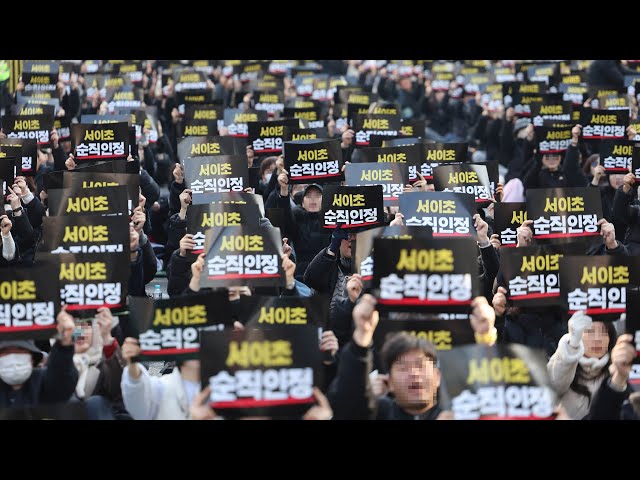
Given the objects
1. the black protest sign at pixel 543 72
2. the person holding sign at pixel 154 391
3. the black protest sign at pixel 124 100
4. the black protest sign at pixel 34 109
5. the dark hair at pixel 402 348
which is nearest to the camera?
the dark hair at pixel 402 348

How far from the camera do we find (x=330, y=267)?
10.3m

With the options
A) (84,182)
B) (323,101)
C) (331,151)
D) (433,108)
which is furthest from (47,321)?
(433,108)

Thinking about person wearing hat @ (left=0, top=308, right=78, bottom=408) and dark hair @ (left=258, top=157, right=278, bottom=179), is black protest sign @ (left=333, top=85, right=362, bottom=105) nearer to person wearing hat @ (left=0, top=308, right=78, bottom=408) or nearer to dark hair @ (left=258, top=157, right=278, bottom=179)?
dark hair @ (left=258, top=157, right=278, bottom=179)

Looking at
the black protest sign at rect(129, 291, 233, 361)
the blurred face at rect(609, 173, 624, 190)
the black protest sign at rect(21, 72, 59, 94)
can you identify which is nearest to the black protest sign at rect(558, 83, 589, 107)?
the blurred face at rect(609, 173, 624, 190)

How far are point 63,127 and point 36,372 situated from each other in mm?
10461

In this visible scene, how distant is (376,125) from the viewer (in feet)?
52.4

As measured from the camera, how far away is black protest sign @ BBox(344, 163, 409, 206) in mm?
12109

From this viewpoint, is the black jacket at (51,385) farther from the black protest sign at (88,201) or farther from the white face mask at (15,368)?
the black protest sign at (88,201)

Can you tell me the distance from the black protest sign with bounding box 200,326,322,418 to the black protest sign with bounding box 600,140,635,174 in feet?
26.4

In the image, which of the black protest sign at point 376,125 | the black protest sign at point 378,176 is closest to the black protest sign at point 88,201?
the black protest sign at point 378,176

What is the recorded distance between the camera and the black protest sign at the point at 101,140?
13797mm

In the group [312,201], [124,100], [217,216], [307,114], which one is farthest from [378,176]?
[124,100]

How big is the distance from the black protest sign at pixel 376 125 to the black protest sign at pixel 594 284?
781 cm

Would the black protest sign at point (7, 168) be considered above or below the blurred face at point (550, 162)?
below
